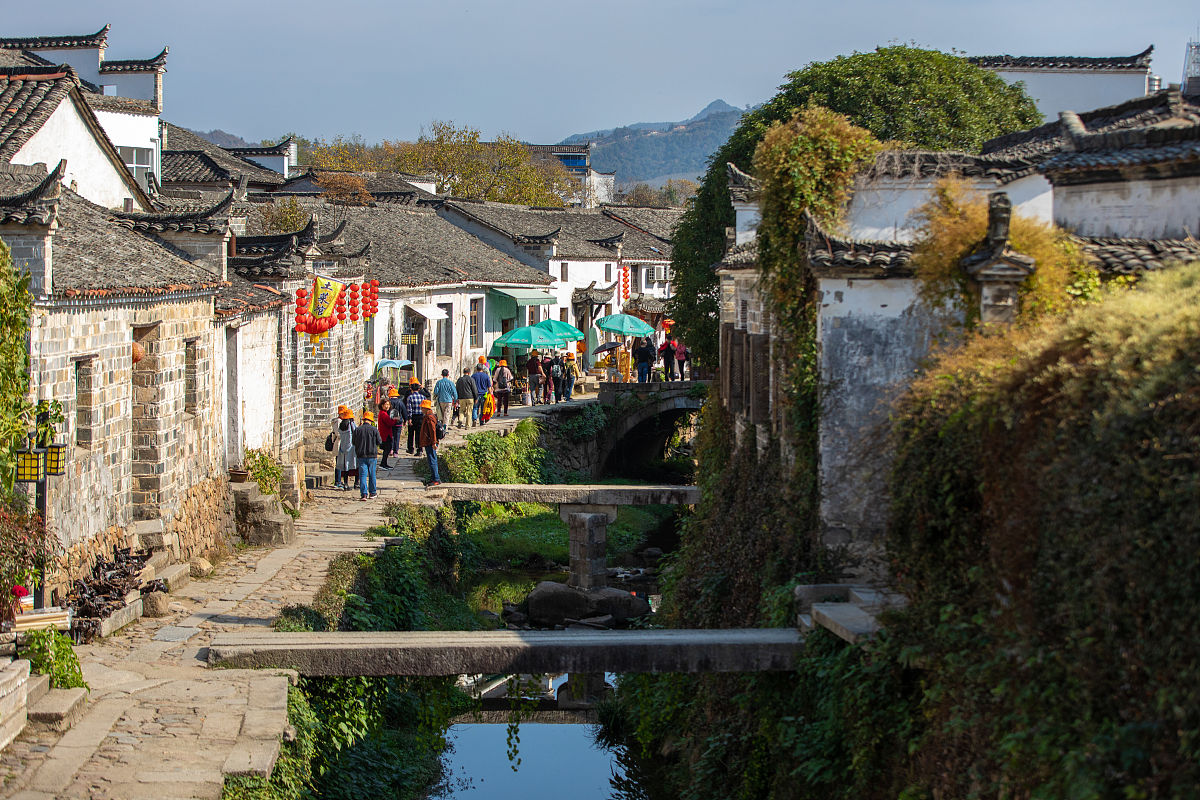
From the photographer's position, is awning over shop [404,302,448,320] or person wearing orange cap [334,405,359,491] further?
awning over shop [404,302,448,320]

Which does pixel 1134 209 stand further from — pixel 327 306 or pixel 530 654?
pixel 327 306

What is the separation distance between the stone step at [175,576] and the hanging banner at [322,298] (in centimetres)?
715

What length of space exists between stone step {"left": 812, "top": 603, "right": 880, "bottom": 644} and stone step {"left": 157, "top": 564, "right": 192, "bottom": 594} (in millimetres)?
7421

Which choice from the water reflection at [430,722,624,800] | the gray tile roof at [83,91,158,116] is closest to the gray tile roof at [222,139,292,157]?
the gray tile roof at [83,91,158,116]


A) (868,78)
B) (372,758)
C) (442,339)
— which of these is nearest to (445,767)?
(372,758)

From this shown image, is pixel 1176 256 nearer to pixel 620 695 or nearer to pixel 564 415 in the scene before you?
pixel 620 695

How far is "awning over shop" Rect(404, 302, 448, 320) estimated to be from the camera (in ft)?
109

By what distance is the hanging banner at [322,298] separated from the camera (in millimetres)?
21000

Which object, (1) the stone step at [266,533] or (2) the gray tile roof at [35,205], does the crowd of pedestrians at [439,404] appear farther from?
(2) the gray tile roof at [35,205]

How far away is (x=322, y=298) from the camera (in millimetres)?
21219

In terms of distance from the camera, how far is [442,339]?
36375mm

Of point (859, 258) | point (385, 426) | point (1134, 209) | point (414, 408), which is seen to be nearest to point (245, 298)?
point (385, 426)

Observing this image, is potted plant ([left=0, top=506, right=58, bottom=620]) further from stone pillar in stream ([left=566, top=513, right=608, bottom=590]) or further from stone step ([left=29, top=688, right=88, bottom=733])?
stone pillar in stream ([left=566, top=513, right=608, bottom=590])

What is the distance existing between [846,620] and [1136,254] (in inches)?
156
